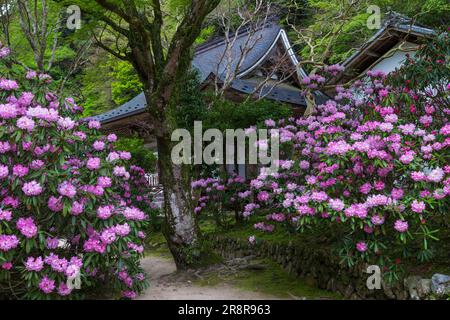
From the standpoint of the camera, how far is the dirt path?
6.09 meters

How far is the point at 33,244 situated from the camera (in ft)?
14.6

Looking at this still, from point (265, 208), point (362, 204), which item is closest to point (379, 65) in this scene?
point (265, 208)

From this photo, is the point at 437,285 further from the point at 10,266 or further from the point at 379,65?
the point at 379,65

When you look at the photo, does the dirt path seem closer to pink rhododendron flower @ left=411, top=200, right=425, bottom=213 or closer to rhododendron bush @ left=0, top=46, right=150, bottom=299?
rhododendron bush @ left=0, top=46, right=150, bottom=299

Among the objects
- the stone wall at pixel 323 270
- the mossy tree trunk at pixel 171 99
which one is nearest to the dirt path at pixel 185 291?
the mossy tree trunk at pixel 171 99

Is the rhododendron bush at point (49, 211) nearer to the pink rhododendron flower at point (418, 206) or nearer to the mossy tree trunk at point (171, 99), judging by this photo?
the mossy tree trunk at point (171, 99)

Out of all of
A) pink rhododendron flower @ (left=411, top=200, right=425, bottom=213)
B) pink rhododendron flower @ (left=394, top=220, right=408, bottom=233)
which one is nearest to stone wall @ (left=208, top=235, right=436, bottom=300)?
pink rhododendron flower @ (left=394, top=220, right=408, bottom=233)

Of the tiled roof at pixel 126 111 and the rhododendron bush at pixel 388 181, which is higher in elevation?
the tiled roof at pixel 126 111

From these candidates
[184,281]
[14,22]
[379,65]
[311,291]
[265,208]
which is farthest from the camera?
[379,65]

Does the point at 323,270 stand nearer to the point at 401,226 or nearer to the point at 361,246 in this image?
the point at 361,246

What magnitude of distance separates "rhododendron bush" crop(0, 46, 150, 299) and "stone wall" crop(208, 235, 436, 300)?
9.34 feet

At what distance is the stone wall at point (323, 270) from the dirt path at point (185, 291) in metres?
0.95

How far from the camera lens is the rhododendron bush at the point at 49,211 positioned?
4.48 metres

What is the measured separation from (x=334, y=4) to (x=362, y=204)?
1398 centimetres
